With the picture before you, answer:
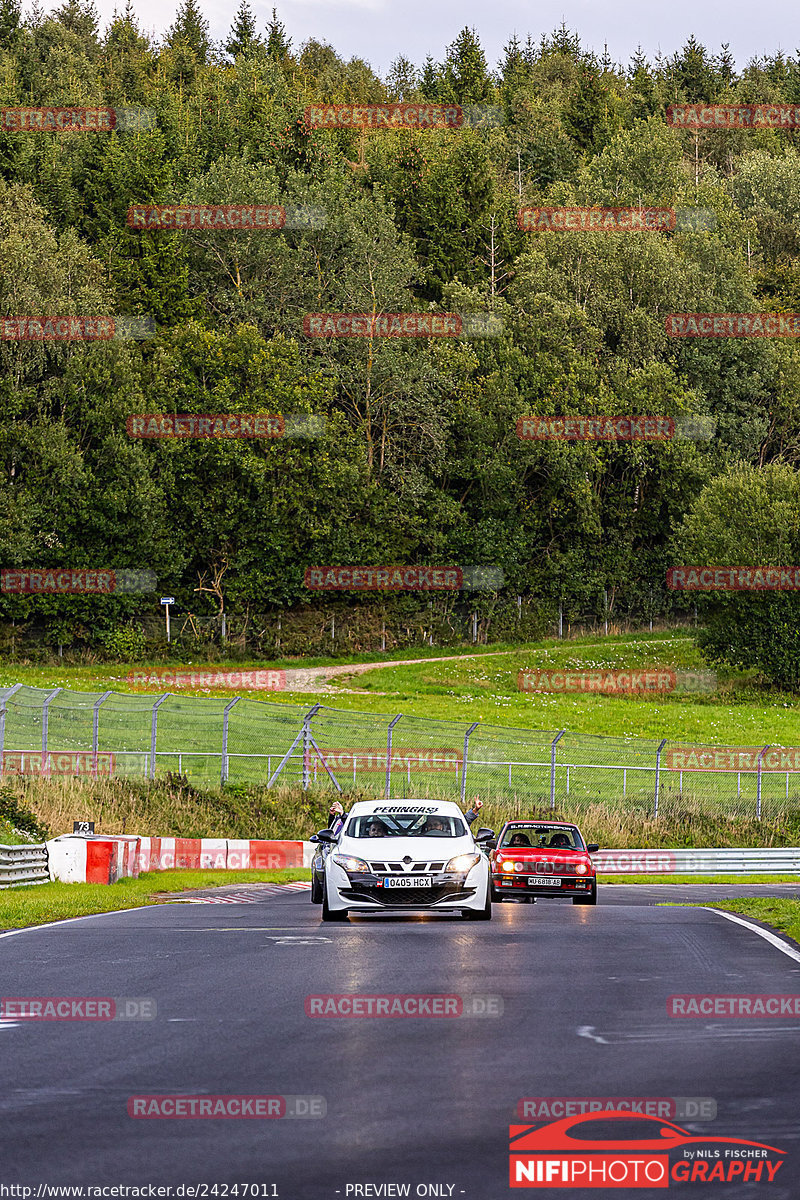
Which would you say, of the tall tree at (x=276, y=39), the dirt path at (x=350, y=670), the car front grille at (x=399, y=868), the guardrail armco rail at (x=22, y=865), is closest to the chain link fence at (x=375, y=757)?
the guardrail armco rail at (x=22, y=865)

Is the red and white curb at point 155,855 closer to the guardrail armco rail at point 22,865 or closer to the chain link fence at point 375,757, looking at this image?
the guardrail armco rail at point 22,865

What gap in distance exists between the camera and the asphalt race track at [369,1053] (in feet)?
20.3

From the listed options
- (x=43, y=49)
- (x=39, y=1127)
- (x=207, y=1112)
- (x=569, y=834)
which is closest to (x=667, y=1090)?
(x=207, y=1112)

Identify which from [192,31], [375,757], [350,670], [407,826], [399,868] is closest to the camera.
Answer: [399,868]

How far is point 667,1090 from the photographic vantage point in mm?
7441

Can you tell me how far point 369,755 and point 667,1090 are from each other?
29.9 meters

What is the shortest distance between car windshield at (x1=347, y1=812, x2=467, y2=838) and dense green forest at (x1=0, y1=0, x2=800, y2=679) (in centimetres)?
5018

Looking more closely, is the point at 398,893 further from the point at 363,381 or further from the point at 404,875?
the point at 363,381

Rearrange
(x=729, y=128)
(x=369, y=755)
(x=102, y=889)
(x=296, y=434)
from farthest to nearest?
(x=729, y=128), (x=296, y=434), (x=369, y=755), (x=102, y=889)

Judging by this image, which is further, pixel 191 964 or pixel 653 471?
pixel 653 471

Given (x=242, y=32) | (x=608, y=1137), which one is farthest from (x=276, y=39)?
(x=608, y=1137)

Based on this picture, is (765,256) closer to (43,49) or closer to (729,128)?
(729,128)

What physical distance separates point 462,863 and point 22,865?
8.95 m

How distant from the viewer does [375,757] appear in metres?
36.8
